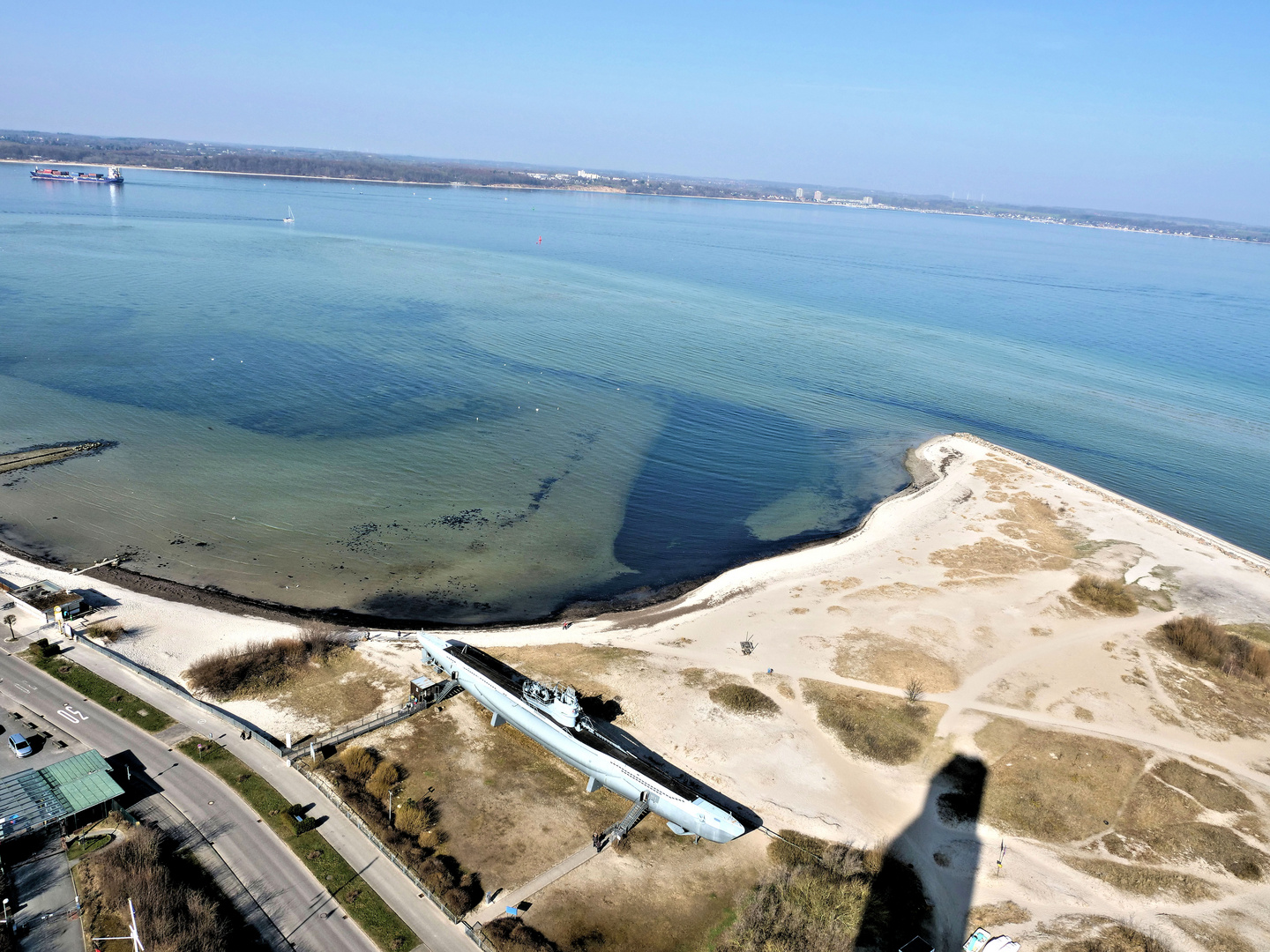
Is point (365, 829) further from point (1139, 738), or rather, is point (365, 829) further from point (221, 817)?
point (1139, 738)

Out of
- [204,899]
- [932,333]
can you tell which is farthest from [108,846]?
[932,333]

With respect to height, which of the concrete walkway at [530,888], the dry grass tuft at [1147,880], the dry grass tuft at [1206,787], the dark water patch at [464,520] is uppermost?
the dark water patch at [464,520]

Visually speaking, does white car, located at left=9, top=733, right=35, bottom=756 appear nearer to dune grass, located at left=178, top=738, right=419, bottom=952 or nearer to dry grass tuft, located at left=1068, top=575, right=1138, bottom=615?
dune grass, located at left=178, top=738, right=419, bottom=952

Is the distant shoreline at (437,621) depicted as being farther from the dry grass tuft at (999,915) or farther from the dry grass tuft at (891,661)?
the dry grass tuft at (999,915)

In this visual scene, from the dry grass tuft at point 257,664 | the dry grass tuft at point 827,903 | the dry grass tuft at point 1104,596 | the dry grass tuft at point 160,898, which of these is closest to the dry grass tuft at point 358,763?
the dry grass tuft at point 160,898

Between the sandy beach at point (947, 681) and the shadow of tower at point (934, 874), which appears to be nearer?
the shadow of tower at point (934, 874)

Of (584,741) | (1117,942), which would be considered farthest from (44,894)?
(1117,942)

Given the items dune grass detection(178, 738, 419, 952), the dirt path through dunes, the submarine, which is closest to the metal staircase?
the submarine
